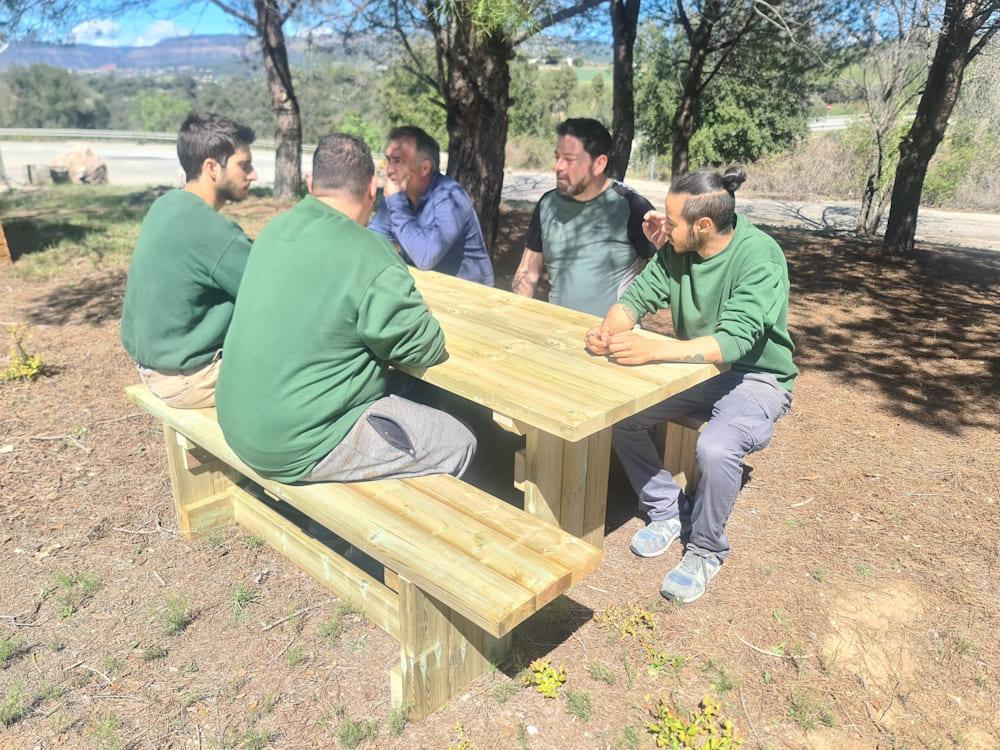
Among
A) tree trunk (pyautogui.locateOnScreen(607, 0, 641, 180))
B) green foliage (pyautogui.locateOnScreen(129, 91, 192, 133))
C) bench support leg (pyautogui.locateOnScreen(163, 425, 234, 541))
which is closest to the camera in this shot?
bench support leg (pyautogui.locateOnScreen(163, 425, 234, 541))

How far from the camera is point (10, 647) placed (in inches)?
97.4

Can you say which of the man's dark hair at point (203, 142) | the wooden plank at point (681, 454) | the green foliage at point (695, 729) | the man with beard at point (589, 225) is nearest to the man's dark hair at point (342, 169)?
the man's dark hair at point (203, 142)

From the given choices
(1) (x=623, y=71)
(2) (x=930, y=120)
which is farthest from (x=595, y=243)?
(1) (x=623, y=71)

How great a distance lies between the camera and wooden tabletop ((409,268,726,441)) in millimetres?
2170

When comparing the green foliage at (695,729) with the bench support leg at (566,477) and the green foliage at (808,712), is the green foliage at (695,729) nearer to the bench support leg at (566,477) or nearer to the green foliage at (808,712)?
the green foliage at (808,712)

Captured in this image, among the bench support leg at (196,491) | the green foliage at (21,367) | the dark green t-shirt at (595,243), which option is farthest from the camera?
the green foliage at (21,367)

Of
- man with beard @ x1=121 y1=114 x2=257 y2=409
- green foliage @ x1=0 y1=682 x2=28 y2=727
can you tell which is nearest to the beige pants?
man with beard @ x1=121 y1=114 x2=257 y2=409

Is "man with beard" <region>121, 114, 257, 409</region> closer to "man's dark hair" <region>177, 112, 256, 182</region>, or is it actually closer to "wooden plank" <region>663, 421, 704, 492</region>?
"man's dark hair" <region>177, 112, 256, 182</region>

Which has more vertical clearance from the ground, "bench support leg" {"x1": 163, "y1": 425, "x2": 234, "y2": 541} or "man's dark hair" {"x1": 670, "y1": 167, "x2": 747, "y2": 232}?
"man's dark hair" {"x1": 670, "y1": 167, "x2": 747, "y2": 232}

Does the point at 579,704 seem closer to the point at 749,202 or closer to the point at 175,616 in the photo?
the point at 175,616

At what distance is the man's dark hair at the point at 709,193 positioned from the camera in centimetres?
260

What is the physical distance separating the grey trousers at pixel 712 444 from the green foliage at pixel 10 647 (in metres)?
2.22

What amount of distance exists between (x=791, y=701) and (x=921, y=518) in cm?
140

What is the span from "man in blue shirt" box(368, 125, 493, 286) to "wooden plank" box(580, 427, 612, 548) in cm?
151
